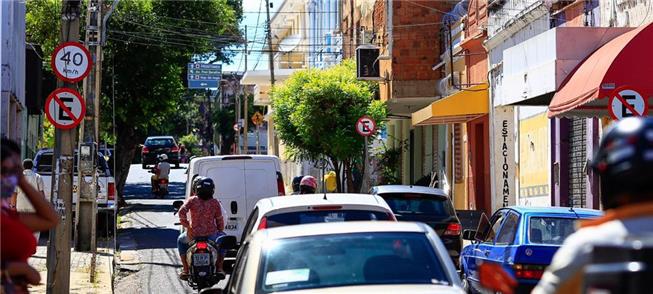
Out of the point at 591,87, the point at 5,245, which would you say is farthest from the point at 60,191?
the point at 5,245

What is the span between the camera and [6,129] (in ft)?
82.4

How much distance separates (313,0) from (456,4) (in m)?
26.4

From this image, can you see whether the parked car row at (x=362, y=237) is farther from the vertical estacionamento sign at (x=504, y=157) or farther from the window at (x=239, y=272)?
the vertical estacionamento sign at (x=504, y=157)

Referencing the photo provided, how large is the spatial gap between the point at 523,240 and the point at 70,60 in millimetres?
6200

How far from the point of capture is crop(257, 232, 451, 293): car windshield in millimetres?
7492

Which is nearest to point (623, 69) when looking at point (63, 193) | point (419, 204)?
point (419, 204)

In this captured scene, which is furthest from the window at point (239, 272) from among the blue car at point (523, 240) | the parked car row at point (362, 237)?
the blue car at point (523, 240)

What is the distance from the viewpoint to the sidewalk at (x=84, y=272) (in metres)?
17.2

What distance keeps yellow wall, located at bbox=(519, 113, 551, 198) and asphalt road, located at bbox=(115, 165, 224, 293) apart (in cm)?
819

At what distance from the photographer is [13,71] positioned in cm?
2855

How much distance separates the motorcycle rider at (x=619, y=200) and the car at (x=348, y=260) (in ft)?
10.4

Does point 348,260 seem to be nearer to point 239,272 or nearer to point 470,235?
point 239,272

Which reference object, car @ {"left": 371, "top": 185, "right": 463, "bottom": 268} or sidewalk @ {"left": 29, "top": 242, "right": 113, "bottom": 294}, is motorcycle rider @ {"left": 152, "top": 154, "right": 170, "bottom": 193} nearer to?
sidewalk @ {"left": 29, "top": 242, "right": 113, "bottom": 294}

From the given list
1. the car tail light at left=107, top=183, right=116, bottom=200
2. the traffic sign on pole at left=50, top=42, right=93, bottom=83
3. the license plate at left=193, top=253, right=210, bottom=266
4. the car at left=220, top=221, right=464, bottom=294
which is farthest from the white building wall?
the car at left=220, top=221, right=464, bottom=294
